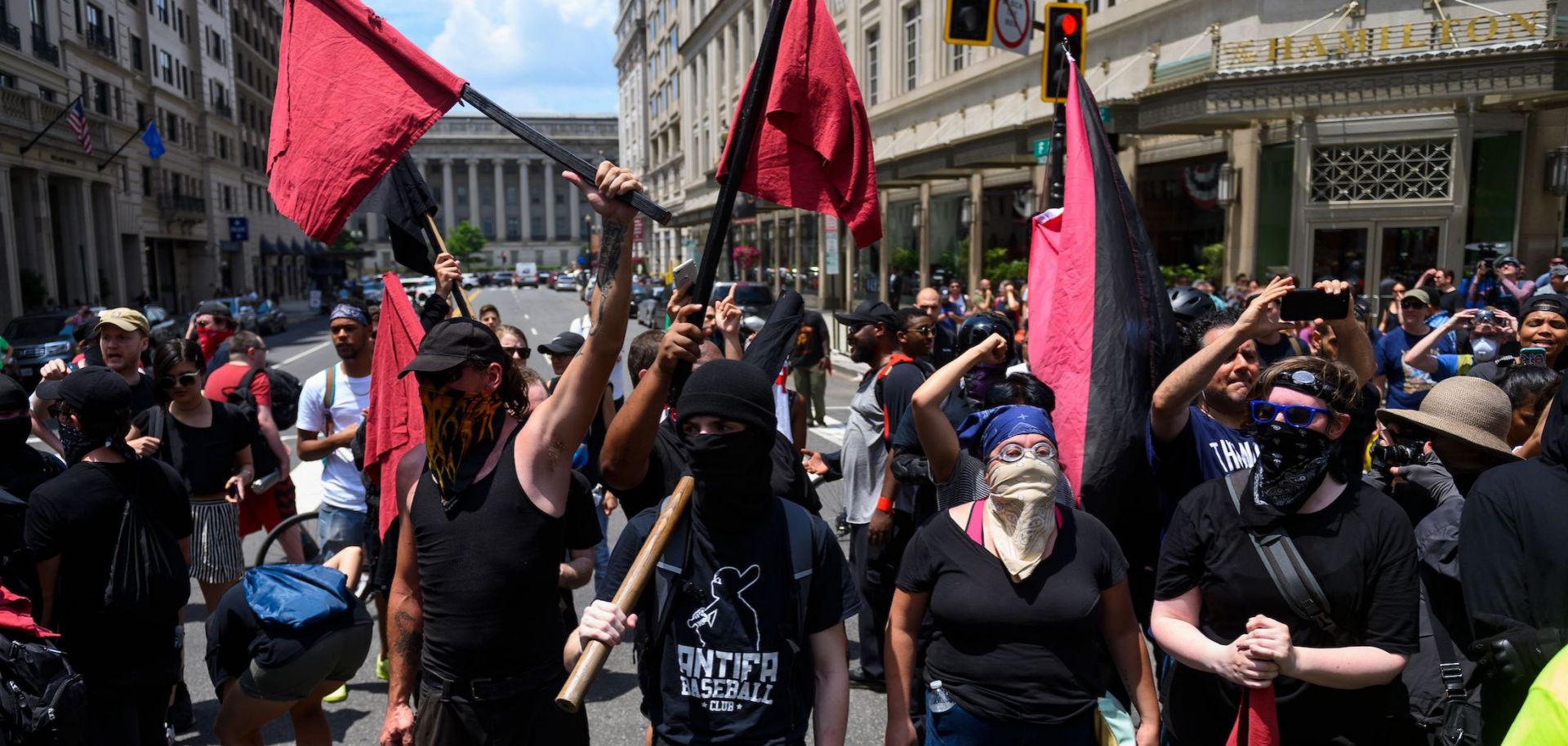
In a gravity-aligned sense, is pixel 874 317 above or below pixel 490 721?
above

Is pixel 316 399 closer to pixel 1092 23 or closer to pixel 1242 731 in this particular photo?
pixel 1242 731

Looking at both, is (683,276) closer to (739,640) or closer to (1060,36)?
(739,640)

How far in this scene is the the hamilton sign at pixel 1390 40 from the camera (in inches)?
556

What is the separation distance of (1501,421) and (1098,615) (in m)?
1.87

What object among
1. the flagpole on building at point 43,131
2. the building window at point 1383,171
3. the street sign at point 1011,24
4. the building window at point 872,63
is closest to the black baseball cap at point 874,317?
the street sign at point 1011,24

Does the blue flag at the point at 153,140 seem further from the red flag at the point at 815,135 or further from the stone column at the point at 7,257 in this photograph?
the red flag at the point at 815,135

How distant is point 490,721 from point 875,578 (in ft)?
7.90

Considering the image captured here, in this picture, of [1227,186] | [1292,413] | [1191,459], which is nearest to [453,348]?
[1292,413]

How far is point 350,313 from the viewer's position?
578cm

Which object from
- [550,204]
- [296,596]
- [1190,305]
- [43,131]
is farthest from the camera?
[550,204]

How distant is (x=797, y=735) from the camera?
275 centimetres

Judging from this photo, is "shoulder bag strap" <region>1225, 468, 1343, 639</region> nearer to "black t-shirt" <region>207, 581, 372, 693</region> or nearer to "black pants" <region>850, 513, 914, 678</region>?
"black pants" <region>850, 513, 914, 678</region>

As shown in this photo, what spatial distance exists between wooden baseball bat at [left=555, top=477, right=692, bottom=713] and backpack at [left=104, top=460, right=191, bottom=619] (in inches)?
74.4

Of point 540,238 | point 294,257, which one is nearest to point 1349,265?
point 294,257
